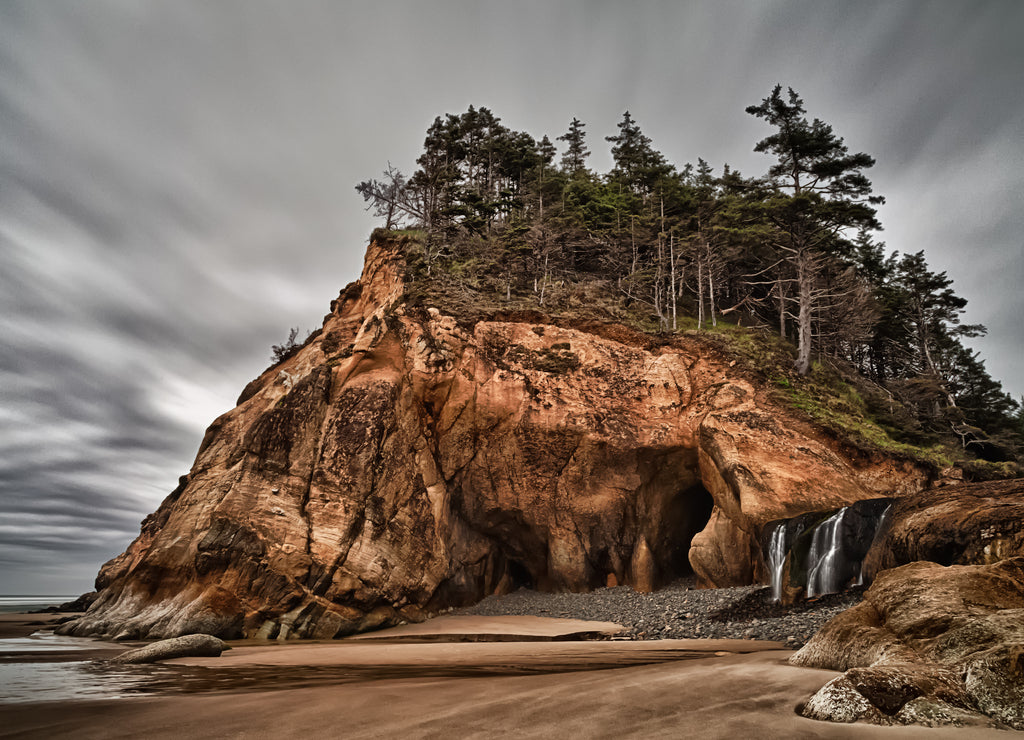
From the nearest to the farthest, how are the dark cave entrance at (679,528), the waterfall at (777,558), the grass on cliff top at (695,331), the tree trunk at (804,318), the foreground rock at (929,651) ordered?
the foreground rock at (929,651), the waterfall at (777,558), the grass on cliff top at (695,331), the dark cave entrance at (679,528), the tree trunk at (804,318)

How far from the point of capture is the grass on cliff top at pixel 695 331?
2058 cm

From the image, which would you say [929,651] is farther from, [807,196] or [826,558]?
[807,196]

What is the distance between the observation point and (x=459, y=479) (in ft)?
78.7

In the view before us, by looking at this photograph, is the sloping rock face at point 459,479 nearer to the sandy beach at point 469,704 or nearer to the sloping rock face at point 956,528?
the sloping rock face at point 956,528

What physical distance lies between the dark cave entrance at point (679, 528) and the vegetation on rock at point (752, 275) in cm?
658

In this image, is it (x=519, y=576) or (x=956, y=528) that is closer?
(x=956, y=528)

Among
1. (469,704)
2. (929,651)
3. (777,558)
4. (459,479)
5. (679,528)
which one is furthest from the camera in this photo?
(679,528)

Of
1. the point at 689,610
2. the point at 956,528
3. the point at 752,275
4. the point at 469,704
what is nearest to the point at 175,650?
the point at 469,704

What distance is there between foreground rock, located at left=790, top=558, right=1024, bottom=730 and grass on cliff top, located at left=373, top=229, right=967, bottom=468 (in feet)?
49.8

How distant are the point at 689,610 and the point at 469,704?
13.4 meters

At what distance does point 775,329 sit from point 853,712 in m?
33.0

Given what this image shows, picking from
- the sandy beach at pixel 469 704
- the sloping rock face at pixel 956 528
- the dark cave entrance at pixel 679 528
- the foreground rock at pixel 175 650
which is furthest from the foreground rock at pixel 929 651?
the dark cave entrance at pixel 679 528

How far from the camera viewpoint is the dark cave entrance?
23.6m

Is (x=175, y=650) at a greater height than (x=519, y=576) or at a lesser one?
greater
